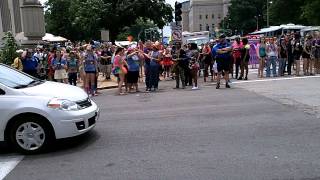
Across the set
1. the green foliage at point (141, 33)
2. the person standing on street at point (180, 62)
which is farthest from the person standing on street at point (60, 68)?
the green foliage at point (141, 33)

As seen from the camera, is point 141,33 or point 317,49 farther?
point 141,33

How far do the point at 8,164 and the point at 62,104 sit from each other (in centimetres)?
126

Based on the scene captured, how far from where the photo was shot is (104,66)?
75.3 ft

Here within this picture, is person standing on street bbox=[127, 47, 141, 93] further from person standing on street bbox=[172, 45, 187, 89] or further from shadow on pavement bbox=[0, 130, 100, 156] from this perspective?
shadow on pavement bbox=[0, 130, 100, 156]

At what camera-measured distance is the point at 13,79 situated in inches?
338

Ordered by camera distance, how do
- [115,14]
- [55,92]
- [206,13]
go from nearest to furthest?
[55,92] → [115,14] → [206,13]

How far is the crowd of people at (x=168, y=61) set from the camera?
16.1 m

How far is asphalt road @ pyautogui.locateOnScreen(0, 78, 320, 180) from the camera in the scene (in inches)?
254

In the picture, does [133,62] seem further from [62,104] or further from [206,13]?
[206,13]

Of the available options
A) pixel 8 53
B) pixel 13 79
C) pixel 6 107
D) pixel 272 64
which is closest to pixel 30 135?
pixel 6 107

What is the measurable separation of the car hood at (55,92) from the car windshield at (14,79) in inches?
9.1

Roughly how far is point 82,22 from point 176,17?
27954 millimetres

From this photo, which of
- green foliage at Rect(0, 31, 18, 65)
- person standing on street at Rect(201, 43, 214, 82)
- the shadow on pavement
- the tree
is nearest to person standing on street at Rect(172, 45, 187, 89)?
person standing on street at Rect(201, 43, 214, 82)

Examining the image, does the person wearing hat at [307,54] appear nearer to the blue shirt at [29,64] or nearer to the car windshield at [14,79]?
the blue shirt at [29,64]
